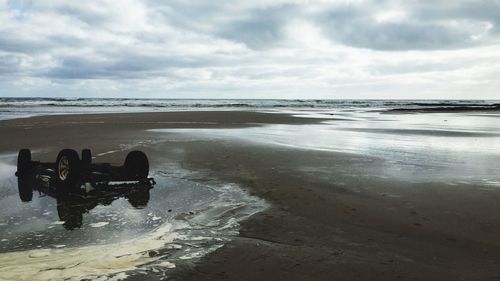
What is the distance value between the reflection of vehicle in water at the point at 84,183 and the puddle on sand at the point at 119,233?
0.65 feet

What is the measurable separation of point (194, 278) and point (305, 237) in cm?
186

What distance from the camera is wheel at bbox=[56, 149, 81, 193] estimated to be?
8102 mm

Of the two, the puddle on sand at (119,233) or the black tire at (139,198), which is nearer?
the puddle on sand at (119,233)

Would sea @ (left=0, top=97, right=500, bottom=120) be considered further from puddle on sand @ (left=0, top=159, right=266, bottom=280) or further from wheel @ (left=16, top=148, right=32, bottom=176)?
puddle on sand @ (left=0, top=159, right=266, bottom=280)

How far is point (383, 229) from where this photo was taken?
19.7ft

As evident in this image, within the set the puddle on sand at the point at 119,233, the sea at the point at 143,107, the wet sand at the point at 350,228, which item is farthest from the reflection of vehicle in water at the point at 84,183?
the sea at the point at 143,107

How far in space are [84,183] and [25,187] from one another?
1.83 m

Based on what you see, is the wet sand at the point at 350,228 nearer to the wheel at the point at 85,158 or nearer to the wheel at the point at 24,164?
the wheel at the point at 85,158

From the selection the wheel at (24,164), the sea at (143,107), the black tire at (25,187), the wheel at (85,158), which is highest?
the sea at (143,107)

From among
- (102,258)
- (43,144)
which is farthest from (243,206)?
(43,144)

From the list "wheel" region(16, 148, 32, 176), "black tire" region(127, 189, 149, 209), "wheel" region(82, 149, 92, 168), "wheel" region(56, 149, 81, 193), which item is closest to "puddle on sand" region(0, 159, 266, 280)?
"black tire" region(127, 189, 149, 209)

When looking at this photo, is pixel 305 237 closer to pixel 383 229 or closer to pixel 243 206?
pixel 383 229

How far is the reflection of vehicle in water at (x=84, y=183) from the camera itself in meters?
7.76

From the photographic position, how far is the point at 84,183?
8.29 meters
